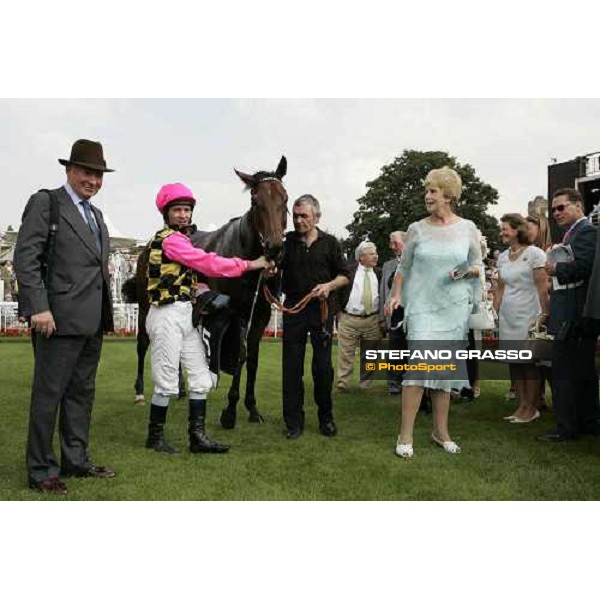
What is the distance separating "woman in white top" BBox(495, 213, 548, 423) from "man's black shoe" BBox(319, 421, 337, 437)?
1.94m

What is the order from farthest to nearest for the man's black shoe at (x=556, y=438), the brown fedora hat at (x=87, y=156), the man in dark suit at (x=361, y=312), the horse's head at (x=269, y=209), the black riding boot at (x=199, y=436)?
the man in dark suit at (x=361, y=312) → the man's black shoe at (x=556, y=438) → the horse's head at (x=269, y=209) → the black riding boot at (x=199, y=436) → the brown fedora hat at (x=87, y=156)

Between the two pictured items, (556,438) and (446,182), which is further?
(556,438)

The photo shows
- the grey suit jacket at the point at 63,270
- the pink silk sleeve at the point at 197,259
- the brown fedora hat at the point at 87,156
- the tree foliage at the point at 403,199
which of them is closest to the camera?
the grey suit jacket at the point at 63,270

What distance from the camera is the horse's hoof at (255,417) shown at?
19.7 feet

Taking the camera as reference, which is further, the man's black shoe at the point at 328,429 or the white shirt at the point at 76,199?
the man's black shoe at the point at 328,429

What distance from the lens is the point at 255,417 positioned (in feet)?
19.8

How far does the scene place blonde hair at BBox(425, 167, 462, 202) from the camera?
452cm

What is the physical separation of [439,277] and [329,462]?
1.59 m

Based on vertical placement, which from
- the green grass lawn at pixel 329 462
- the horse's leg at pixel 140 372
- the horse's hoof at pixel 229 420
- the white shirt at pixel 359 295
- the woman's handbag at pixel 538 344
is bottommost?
the green grass lawn at pixel 329 462

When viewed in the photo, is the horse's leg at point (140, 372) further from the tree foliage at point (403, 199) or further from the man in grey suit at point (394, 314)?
the tree foliage at point (403, 199)

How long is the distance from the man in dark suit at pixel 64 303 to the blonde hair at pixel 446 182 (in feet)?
7.73

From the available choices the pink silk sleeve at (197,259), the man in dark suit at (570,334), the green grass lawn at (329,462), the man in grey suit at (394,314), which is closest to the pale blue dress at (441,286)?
the green grass lawn at (329,462)

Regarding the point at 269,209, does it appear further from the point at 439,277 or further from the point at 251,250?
the point at 439,277

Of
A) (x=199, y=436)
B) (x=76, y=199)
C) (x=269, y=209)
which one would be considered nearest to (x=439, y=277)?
(x=269, y=209)
